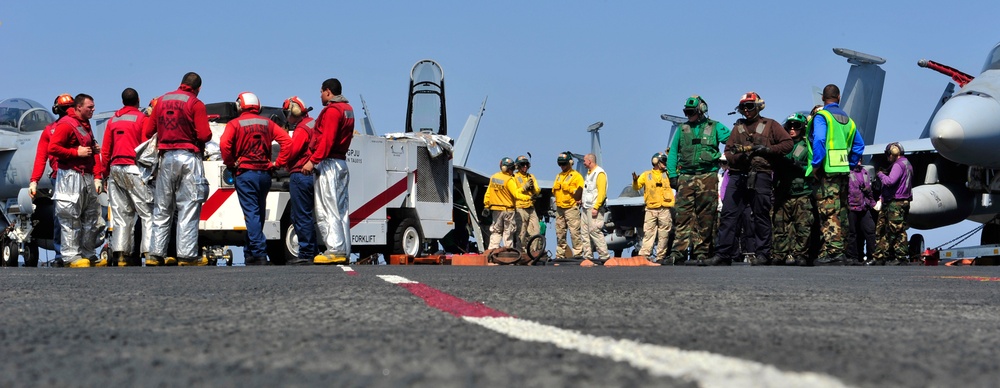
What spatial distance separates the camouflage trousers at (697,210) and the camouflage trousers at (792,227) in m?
0.70

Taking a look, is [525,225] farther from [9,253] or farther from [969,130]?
[9,253]

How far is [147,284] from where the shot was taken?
222 inches

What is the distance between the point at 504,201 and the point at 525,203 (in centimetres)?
34

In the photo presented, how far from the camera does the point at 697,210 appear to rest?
1167 cm

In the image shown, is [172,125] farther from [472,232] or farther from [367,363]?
[472,232]

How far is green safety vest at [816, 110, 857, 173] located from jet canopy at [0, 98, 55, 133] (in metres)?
12.4

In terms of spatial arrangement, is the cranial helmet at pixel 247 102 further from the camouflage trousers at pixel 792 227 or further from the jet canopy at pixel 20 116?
the jet canopy at pixel 20 116

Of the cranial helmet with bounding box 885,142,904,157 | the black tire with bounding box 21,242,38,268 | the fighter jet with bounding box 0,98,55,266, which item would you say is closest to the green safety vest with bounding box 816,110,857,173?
the cranial helmet with bounding box 885,142,904,157

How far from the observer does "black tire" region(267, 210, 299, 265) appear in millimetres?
14781

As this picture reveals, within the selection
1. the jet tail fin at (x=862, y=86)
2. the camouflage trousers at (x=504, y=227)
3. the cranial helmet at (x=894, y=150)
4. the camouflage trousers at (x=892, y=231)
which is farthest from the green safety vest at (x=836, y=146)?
the jet tail fin at (x=862, y=86)

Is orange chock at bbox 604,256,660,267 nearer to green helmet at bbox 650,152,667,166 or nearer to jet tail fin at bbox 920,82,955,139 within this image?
green helmet at bbox 650,152,667,166

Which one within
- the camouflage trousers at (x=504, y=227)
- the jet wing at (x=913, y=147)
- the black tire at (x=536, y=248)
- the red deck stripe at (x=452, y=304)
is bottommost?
the red deck stripe at (x=452, y=304)

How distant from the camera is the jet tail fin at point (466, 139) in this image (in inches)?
1058

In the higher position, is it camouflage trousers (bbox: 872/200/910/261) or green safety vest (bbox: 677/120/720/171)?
green safety vest (bbox: 677/120/720/171)
